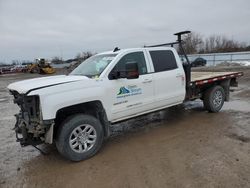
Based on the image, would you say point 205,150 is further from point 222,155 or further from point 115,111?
point 115,111

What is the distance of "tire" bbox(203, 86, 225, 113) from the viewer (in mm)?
7535

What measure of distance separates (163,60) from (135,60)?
2.87 ft

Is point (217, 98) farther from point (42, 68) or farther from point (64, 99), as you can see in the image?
point (42, 68)

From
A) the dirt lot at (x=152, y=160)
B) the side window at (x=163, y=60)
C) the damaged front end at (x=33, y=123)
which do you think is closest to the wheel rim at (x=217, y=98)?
the dirt lot at (x=152, y=160)

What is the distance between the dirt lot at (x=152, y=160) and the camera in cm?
384

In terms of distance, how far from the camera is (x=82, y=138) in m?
4.71

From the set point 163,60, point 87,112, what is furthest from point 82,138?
point 163,60

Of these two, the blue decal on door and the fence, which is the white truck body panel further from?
the fence

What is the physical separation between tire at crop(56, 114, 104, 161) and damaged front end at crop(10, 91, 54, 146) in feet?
0.78

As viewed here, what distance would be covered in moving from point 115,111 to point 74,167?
1.36 meters

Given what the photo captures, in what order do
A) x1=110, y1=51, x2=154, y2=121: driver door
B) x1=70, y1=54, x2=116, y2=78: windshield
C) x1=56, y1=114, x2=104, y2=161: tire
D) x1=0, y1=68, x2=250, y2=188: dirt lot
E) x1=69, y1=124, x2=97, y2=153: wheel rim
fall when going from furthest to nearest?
1. x1=70, y1=54, x2=116, y2=78: windshield
2. x1=110, y1=51, x2=154, y2=121: driver door
3. x1=69, y1=124, x2=97, y2=153: wheel rim
4. x1=56, y1=114, x2=104, y2=161: tire
5. x1=0, y1=68, x2=250, y2=188: dirt lot

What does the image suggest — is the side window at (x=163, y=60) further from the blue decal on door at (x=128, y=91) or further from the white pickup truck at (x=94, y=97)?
the blue decal on door at (x=128, y=91)

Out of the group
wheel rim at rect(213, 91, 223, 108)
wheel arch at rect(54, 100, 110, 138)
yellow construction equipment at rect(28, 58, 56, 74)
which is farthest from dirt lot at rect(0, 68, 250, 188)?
yellow construction equipment at rect(28, 58, 56, 74)

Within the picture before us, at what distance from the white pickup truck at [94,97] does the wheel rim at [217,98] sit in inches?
61.1
